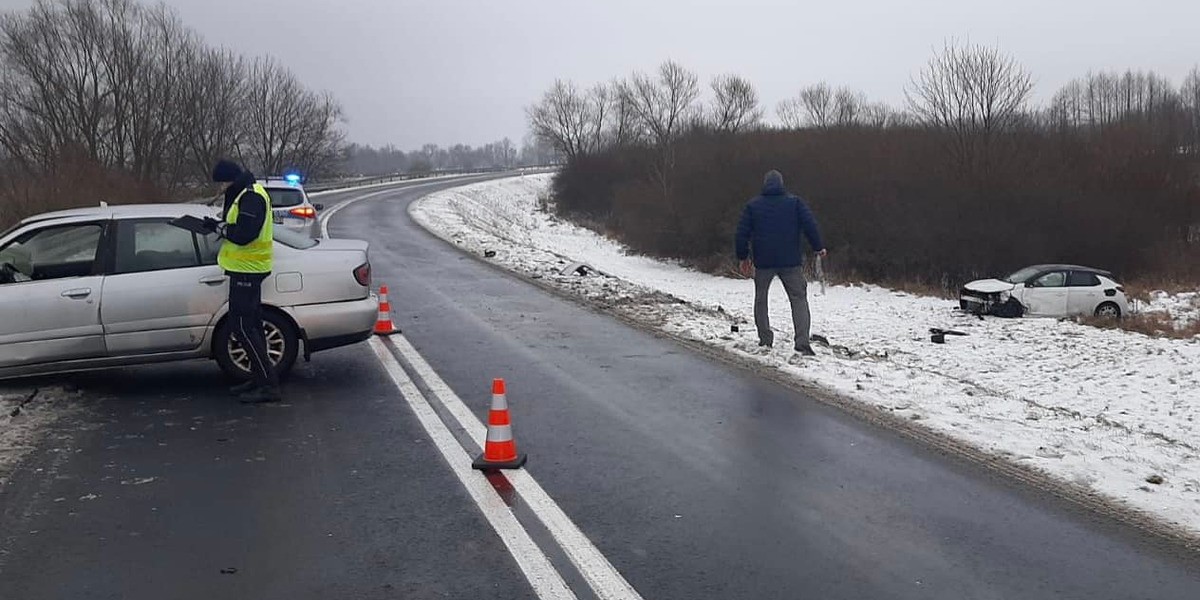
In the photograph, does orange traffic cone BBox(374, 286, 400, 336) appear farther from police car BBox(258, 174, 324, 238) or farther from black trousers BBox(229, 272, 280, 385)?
police car BBox(258, 174, 324, 238)

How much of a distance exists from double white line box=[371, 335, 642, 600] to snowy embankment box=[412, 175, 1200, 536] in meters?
3.18

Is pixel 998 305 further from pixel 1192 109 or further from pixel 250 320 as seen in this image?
pixel 1192 109

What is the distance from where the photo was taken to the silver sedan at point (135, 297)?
7.97 metres

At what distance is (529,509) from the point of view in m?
5.36

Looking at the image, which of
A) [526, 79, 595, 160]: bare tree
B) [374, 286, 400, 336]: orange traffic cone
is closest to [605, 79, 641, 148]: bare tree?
[526, 79, 595, 160]: bare tree

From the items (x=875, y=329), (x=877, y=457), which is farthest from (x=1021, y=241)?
(x=877, y=457)

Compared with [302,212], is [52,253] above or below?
below

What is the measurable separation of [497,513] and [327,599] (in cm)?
128

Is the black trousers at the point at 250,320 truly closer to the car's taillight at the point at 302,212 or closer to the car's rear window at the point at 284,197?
the car's taillight at the point at 302,212

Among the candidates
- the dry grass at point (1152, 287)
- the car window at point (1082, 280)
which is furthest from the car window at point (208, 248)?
the dry grass at point (1152, 287)

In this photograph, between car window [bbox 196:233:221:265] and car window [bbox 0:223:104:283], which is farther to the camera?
car window [bbox 196:233:221:265]

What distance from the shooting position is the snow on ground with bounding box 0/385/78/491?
644 centimetres

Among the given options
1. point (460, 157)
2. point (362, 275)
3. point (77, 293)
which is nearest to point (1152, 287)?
point (362, 275)

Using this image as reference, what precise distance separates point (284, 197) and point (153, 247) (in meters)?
11.8
